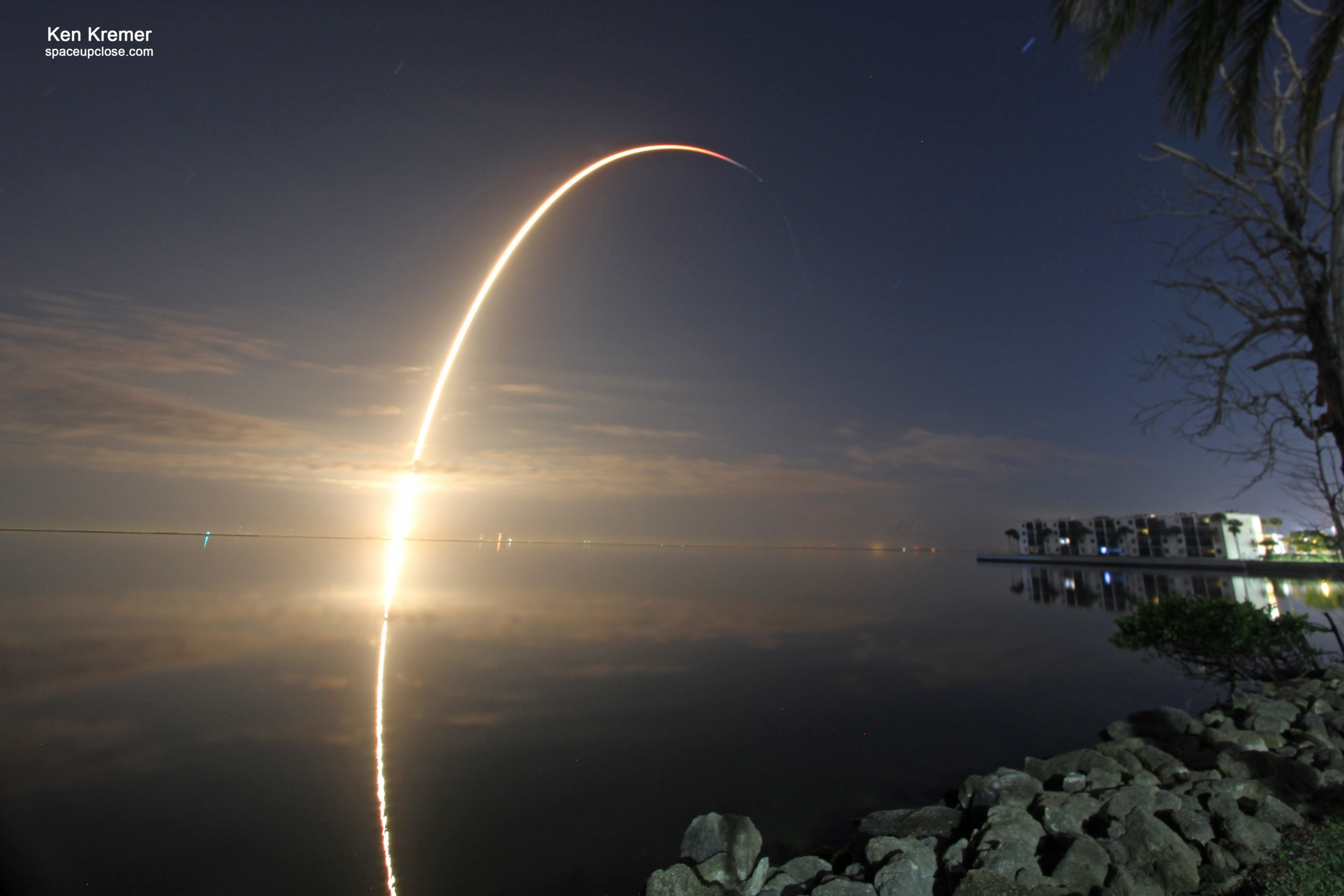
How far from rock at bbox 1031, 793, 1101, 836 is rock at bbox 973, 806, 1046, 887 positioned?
0.19 m

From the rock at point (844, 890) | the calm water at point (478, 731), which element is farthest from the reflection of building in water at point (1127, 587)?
the rock at point (844, 890)

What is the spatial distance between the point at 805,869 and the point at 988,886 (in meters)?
2.03

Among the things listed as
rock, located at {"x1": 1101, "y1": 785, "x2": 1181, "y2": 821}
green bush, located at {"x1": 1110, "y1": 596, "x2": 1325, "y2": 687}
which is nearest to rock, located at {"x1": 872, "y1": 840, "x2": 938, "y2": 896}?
rock, located at {"x1": 1101, "y1": 785, "x2": 1181, "y2": 821}

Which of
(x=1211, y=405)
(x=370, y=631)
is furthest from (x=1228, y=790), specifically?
(x=370, y=631)

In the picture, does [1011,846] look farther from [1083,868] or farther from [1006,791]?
[1006,791]

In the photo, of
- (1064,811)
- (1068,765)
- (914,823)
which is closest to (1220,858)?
(1064,811)

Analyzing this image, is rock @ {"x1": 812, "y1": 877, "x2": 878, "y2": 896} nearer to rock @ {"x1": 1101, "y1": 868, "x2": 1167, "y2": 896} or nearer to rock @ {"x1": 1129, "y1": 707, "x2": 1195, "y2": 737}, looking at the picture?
rock @ {"x1": 1101, "y1": 868, "x2": 1167, "y2": 896}

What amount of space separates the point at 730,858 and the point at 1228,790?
249 inches

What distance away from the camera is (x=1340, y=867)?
5.22m

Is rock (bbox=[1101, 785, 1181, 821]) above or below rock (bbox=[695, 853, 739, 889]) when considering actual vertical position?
above

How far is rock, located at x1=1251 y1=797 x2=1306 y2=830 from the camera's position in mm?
7246

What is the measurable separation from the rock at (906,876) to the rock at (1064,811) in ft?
5.83

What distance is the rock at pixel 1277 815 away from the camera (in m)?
7.25

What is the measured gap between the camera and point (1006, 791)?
29.1 feet
